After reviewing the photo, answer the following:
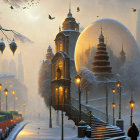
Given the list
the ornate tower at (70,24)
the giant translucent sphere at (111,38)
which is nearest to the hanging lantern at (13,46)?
the ornate tower at (70,24)

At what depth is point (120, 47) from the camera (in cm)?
6122

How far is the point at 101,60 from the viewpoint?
55781 mm

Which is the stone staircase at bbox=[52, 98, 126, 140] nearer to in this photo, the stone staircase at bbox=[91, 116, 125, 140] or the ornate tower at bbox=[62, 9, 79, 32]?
the stone staircase at bbox=[91, 116, 125, 140]

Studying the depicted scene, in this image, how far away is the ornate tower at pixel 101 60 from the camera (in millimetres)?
54906

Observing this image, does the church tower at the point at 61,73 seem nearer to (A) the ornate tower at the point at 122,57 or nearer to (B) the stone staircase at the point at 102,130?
(B) the stone staircase at the point at 102,130

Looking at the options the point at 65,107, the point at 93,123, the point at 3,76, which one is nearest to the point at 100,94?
the point at 65,107

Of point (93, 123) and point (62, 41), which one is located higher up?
point (62, 41)

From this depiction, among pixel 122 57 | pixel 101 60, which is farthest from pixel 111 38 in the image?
pixel 101 60

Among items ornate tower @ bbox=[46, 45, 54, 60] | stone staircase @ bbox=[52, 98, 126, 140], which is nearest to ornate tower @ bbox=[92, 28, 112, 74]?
ornate tower @ bbox=[46, 45, 54, 60]

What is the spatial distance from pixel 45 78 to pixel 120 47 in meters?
20.4

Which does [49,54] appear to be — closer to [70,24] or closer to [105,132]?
[70,24]

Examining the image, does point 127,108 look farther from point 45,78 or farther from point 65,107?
point 65,107

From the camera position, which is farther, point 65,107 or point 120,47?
point 120,47

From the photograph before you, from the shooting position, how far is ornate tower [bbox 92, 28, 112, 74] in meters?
54.9
